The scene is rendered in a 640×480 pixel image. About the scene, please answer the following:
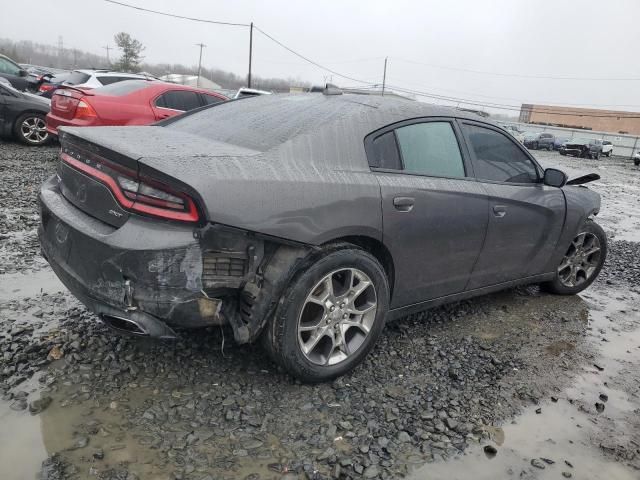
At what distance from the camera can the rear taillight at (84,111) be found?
730 centimetres

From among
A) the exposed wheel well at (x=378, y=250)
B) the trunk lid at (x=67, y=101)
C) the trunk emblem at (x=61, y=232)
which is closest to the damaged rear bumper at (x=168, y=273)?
the trunk emblem at (x=61, y=232)

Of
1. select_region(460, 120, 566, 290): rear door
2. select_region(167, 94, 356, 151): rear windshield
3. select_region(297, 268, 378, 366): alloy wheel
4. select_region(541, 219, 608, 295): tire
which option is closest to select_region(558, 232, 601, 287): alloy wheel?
select_region(541, 219, 608, 295): tire

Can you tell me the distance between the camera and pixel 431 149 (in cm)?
312

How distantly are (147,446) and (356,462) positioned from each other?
3.00ft

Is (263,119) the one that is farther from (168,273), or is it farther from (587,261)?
(587,261)

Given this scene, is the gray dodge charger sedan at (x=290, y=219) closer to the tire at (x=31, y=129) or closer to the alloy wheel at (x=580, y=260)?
the alloy wheel at (x=580, y=260)

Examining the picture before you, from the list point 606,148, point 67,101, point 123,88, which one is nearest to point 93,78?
point 123,88

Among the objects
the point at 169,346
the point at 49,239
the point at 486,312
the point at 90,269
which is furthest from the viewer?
the point at 486,312

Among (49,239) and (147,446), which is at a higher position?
(49,239)

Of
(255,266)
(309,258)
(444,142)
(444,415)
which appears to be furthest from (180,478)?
(444,142)

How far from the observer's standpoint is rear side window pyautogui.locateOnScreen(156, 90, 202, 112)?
8.05 metres

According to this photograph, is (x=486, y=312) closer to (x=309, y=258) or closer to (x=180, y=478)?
(x=309, y=258)

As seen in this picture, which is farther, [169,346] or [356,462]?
[169,346]

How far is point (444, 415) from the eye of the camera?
2.55m
